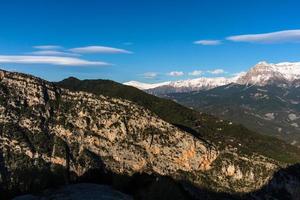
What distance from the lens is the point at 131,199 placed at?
16212 centimetres

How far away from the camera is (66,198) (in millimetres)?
Result: 156625

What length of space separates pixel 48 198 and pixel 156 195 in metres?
38.7

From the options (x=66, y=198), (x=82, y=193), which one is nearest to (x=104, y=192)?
(x=82, y=193)

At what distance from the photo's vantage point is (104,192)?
175 m

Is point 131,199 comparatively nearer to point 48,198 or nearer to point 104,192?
point 104,192

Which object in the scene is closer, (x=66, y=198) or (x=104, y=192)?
(x=66, y=198)

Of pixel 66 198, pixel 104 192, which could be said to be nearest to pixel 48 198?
pixel 66 198

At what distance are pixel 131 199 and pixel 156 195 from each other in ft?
30.3

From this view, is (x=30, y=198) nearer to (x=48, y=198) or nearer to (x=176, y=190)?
(x=48, y=198)

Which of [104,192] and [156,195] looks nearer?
[156,195]

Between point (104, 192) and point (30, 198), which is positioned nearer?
point (30, 198)

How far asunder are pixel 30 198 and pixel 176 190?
53821mm

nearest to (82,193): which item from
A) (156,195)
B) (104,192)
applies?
(104,192)

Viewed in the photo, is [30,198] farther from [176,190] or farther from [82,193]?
[176,190]
